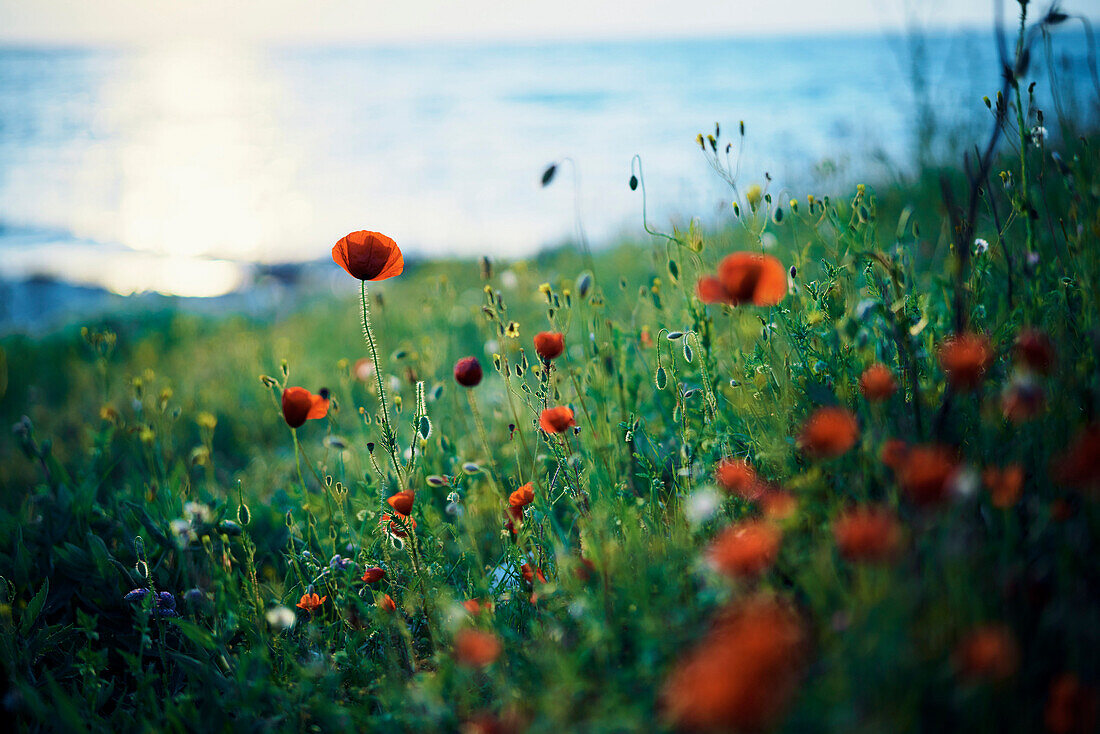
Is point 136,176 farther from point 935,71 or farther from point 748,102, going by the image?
point 935,71

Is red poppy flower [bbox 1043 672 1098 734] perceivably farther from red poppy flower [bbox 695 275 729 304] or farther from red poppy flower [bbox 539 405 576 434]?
red poppy flower [bbox 539 405 576 434]

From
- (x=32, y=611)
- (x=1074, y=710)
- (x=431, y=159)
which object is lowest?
(x=32, y=611)

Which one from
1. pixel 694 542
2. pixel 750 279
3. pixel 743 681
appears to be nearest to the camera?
pixel 743 681

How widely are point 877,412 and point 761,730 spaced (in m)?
0.70

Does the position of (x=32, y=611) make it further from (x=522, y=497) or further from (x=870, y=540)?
(x=870, y=540)

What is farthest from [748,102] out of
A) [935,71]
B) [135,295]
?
[135,295]

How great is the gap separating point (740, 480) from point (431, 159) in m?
14.6

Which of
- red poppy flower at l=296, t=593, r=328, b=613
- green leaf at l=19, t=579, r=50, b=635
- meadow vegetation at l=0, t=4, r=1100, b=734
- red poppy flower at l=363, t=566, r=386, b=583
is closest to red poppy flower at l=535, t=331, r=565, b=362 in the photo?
meadow vegetation at l=0, t=4, r=1100, b=734

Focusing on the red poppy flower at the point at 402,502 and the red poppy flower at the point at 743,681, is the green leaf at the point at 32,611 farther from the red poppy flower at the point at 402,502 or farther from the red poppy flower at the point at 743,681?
the red poppy flower at the point at 743,681

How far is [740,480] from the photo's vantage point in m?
1.11

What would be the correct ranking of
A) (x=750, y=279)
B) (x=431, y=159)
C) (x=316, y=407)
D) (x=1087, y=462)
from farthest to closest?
(x=431, y=159) → (x=316, y=407) → (x=750, y=279) → (x=1087, y=462)

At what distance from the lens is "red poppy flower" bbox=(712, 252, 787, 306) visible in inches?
41.3

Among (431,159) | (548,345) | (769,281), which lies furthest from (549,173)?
(431,159)

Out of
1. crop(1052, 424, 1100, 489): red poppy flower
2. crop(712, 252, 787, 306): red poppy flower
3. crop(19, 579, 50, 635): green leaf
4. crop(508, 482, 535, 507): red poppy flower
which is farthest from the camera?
crop(19, 579, 50, 635): green leaf
